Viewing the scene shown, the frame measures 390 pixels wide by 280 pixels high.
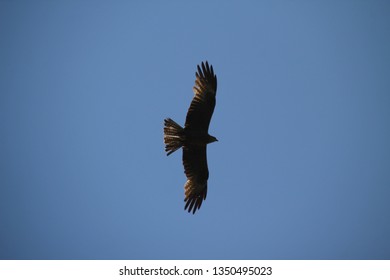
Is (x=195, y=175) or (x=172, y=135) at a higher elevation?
(x=172, y=135)

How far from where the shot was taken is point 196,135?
12867 millimetres

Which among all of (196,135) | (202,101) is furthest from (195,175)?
(202,101)

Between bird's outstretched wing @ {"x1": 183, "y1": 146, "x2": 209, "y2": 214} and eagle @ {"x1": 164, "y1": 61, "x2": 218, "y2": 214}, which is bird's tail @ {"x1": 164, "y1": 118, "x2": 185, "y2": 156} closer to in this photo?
eagle @ {"x1": 164, "y1": 61, "x2": 218, "y2": 214}

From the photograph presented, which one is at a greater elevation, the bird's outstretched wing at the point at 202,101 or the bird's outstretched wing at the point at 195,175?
the bird's outstretched wing at the point at 202,101

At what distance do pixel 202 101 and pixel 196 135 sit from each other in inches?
36.7

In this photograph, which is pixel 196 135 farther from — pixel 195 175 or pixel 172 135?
pixel 195 175

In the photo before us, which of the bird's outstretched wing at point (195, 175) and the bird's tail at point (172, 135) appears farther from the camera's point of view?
the bird's outstretched wing at point (195, 175)

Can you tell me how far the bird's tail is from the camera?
40.7 feet

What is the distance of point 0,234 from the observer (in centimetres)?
4897

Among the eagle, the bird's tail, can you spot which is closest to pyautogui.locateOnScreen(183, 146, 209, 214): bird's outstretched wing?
the eagle

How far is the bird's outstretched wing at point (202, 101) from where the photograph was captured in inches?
496

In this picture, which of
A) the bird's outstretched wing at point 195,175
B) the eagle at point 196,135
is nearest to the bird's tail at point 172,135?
the eagle at point 196,135

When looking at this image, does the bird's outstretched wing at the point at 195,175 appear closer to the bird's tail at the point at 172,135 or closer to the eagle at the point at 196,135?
the eagle at the point at 196,135
